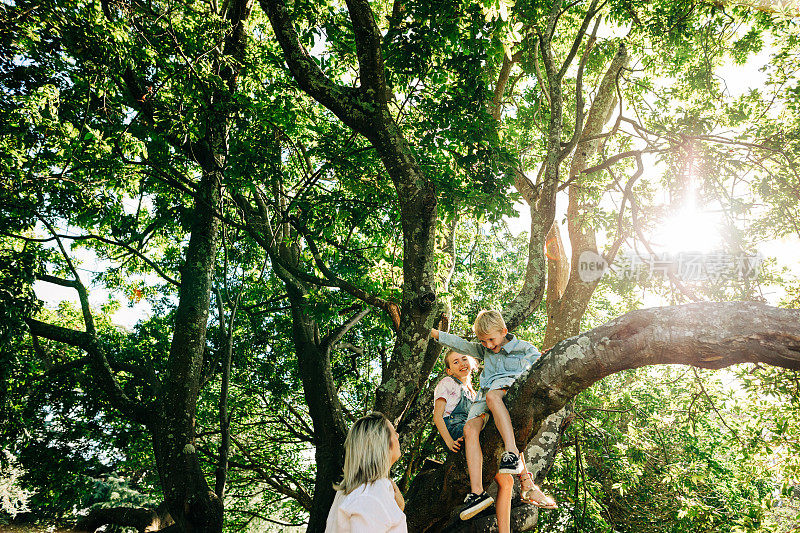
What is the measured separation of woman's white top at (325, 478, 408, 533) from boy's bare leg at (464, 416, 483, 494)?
2.95 ft

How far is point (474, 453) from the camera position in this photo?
3.43 m

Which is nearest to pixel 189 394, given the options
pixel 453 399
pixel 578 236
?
pixel 453 399

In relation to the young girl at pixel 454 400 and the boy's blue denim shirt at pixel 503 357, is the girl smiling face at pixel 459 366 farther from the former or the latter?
the boy's blue denim shirt at pixel 503 357

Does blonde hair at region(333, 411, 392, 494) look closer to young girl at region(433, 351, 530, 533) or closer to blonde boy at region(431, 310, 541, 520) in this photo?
blonde boy at region(431, 310, 541, 520)

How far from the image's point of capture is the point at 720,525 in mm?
7414

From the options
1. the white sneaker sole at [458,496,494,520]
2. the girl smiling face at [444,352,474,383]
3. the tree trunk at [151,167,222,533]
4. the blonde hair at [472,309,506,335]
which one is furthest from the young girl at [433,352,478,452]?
the tree trunk at [151,167,222,533]

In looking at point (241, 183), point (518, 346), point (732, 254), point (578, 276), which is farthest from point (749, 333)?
point (241, 183)

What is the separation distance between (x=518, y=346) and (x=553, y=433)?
1.45 metres

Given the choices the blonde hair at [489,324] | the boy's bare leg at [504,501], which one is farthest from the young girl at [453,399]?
the blonde hair at [489,324]

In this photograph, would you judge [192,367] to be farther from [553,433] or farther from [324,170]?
[553,433]

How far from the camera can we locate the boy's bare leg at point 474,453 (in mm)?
3334

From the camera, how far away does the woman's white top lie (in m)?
2.53

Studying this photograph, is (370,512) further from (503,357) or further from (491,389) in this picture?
(503,357)

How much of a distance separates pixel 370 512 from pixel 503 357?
189 cm
